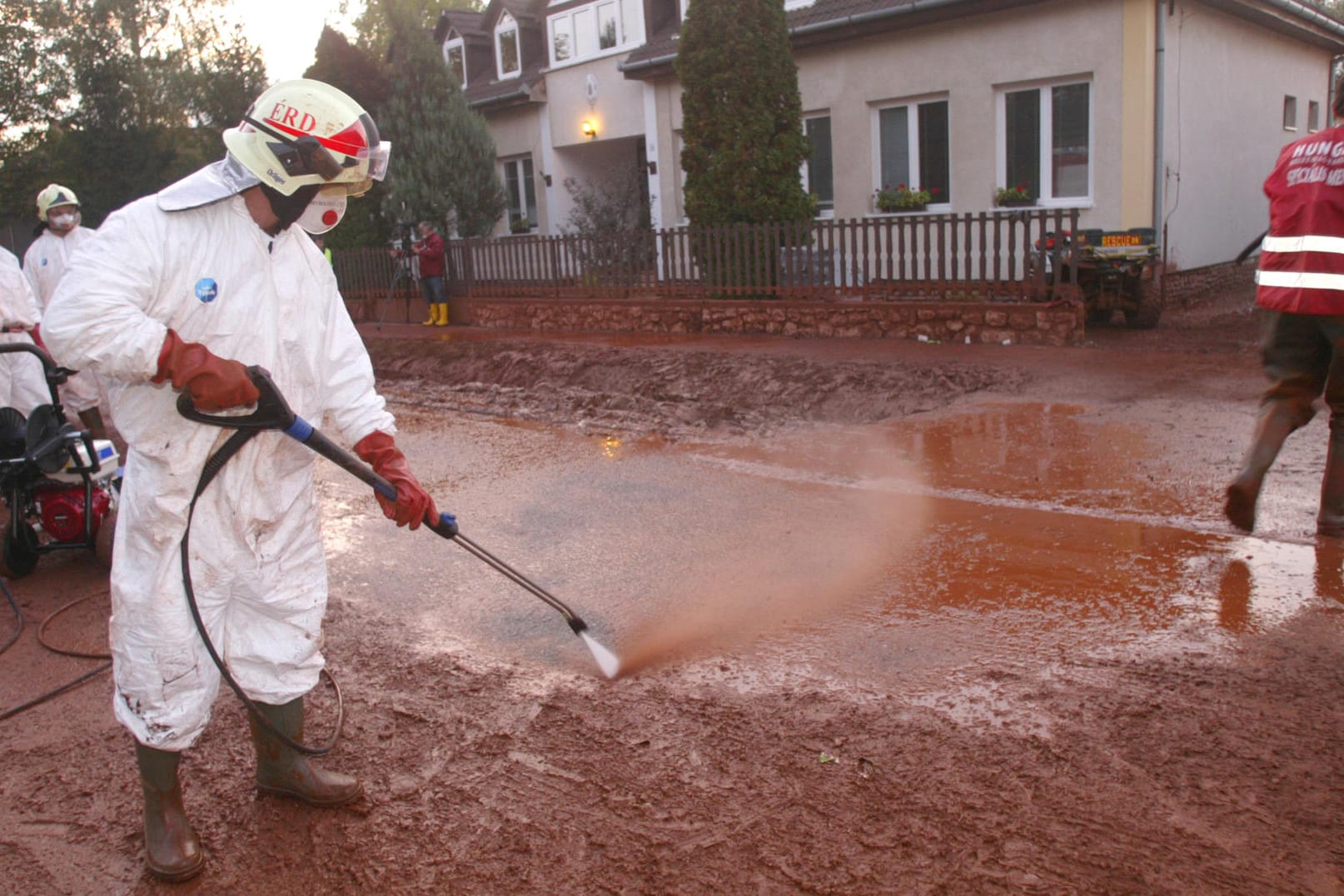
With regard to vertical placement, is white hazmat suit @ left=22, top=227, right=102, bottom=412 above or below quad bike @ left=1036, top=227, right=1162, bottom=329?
above

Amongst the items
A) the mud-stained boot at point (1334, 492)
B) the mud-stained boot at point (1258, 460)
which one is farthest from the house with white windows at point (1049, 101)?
the mud-stained boot at point (1258, 460)

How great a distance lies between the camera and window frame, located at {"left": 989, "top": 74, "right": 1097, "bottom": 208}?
1402cm

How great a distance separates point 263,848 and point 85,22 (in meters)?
36.3

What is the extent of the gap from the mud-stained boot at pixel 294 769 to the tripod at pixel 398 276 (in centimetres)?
1547

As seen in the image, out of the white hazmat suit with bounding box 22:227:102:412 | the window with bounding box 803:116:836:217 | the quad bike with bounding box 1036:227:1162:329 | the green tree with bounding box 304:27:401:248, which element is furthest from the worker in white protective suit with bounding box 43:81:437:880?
the green tree with bounding box 304:27:401:248

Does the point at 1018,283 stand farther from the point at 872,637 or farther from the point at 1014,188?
the point at 872,637

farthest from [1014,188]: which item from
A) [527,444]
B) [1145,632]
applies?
[1145,632]

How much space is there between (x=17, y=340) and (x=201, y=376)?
5.61 metres

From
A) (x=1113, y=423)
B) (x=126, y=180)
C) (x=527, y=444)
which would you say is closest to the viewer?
(x=1113, y=423)

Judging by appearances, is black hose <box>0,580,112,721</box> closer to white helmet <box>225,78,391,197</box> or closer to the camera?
white helmet <box>225,78,391,197</box>

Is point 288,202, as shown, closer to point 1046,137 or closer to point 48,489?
point 48,489

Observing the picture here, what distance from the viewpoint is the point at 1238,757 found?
3164 mm

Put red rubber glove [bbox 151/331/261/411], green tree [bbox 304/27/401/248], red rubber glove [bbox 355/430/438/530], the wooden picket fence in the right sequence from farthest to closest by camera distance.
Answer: green tree [bbox 304/27/401/248] → the wooden picket fence → red rubber glove [bbox 355/430/438/530] → red rubber glove [bbox 151/331/261/411]

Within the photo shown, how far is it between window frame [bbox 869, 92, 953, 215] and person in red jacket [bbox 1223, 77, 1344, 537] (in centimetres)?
1095
